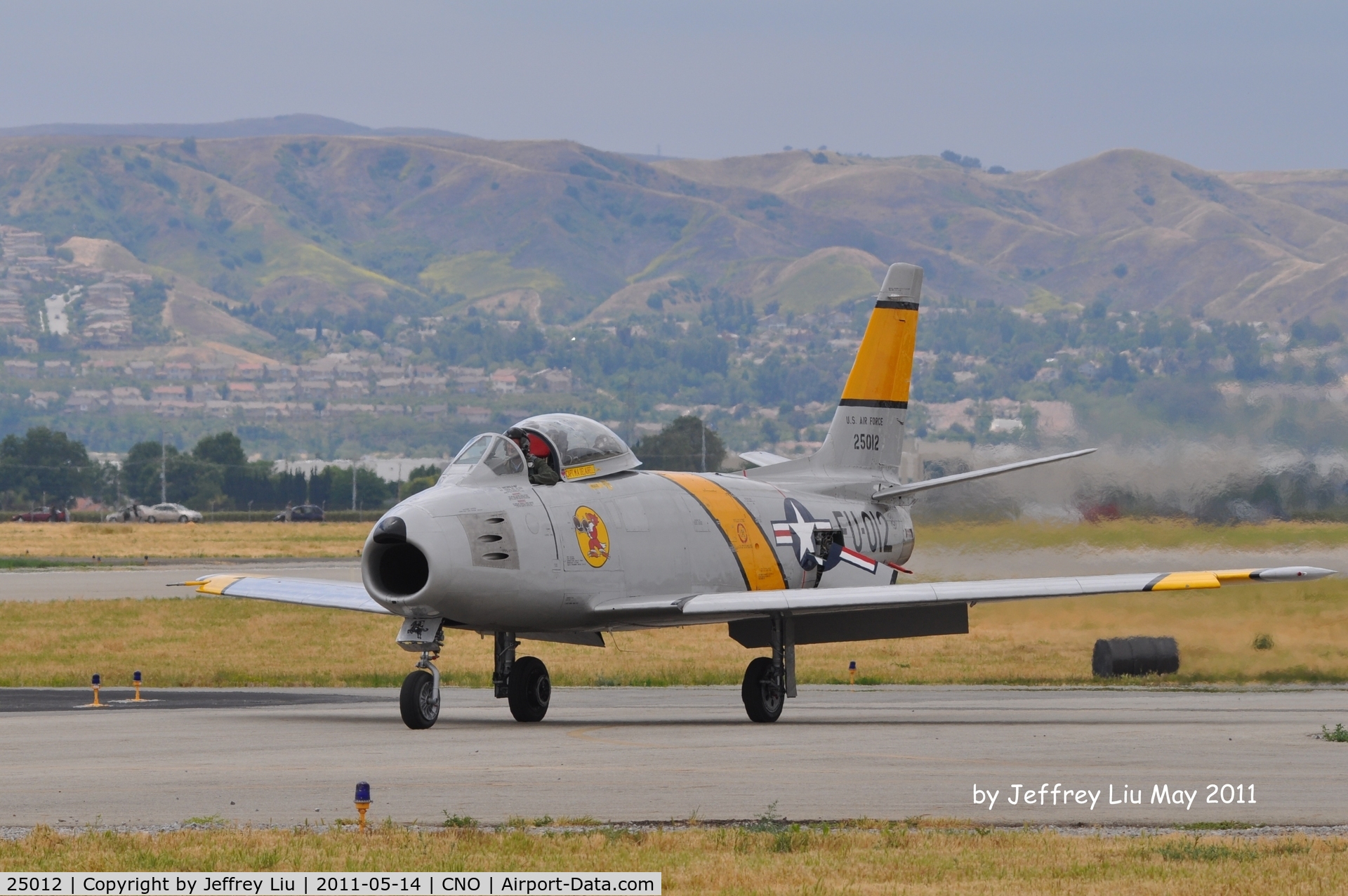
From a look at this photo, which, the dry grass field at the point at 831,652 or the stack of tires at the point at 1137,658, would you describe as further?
the dry grass field at the point at 831,652

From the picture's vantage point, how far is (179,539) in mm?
102688

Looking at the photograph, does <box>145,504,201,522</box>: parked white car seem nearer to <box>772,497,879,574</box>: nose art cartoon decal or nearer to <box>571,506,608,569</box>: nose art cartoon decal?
<box>772,497,879,574</box>: nose art cartoon decal

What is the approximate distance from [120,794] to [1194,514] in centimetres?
2237

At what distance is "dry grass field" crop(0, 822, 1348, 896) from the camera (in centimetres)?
1093

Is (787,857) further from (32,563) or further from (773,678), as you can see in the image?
(32,563)

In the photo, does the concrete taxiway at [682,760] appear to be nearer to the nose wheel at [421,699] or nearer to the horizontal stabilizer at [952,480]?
the nose wheel at [421,699]

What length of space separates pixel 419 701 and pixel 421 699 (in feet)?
0.09

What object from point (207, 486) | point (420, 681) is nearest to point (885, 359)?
point (420, 681)

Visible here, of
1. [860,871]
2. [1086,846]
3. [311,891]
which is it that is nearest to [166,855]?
[311,891]

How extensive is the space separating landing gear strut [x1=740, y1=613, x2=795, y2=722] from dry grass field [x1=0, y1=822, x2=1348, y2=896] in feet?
30.6

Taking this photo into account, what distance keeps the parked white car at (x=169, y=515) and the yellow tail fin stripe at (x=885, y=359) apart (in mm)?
118840

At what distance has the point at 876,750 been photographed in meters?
18.3

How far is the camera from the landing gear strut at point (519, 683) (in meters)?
22.2
